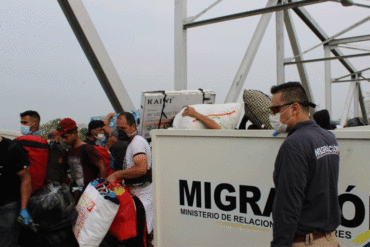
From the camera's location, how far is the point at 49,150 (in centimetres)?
384

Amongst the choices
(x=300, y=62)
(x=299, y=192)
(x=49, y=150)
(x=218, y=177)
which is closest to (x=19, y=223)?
(x=49, y=150)

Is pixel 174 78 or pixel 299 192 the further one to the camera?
pixel 174 78

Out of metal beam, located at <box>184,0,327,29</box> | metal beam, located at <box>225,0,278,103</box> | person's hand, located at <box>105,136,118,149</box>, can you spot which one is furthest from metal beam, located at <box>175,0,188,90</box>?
person's hand, located at <box>105,136,118,149</box>

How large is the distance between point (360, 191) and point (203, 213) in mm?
1192

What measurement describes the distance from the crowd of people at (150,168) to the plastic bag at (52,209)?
101mm

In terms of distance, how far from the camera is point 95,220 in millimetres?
3217

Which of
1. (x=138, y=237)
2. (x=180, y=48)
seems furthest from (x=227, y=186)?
(x=180, y=48)

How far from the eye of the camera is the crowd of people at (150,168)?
5.65ft

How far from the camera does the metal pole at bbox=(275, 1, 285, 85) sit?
632 cm

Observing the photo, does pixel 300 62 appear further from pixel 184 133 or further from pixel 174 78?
pixel 184 133

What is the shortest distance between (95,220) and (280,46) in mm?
5024

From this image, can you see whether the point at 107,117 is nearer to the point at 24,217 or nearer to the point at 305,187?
the point at 24,217

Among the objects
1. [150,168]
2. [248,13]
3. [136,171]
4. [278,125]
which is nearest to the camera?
[278,125]

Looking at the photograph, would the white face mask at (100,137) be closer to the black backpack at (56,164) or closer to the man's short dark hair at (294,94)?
the black backpack at (56,164)
